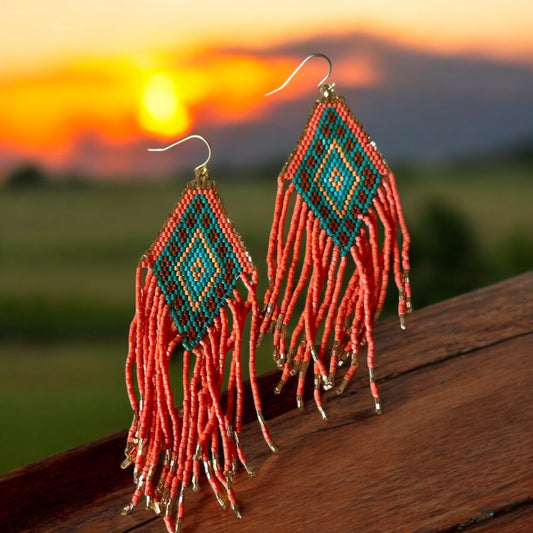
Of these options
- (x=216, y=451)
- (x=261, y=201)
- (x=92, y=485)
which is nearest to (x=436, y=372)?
(x=216, y=451)

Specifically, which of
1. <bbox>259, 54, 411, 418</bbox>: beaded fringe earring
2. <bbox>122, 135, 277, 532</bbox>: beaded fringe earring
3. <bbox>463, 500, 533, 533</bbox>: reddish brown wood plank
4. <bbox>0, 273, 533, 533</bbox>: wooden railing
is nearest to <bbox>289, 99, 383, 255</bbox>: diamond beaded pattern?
<bbox>259, 54, 411, 418</bbox>: beaded fringe earring

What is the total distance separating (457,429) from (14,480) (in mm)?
558

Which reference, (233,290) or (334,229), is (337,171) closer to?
(334,229)

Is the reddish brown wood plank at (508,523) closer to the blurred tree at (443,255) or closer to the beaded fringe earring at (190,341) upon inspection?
the beaded fringe earring at (190,341)

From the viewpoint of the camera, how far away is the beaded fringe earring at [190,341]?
99cm

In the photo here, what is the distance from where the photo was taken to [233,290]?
0.99 meters

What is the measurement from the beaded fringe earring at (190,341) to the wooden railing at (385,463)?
0.04 m

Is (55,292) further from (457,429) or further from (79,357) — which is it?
(457,429)

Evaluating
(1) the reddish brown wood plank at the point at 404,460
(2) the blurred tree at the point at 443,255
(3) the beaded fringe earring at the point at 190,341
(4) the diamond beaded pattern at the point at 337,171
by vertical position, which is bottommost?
(2) the blurred tree at the point at 443,255

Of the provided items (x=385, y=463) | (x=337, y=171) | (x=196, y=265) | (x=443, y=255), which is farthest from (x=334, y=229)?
(x=443, y=255)

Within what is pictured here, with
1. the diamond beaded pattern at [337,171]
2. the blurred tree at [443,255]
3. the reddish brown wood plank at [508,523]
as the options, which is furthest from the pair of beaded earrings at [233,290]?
the blurred tree at [443,255]

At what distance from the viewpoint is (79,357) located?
2098 mm

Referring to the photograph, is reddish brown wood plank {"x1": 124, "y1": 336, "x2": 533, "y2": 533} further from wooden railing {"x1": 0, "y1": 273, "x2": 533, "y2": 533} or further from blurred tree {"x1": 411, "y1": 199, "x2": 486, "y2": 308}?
blurred tree {"x1": 411, "y1": 199, "x2": 486, "y2": 308}

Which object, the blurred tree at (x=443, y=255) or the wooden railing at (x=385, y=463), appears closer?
the wooden railing at (x=385, y=463)
